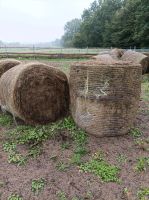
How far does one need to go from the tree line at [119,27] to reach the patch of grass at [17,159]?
3689 centimetres

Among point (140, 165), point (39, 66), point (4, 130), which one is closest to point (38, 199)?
point (140, 165)

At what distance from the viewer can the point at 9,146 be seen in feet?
15.9

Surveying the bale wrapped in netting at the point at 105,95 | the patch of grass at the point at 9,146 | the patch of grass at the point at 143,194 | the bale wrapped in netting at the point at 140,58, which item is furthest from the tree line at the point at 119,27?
the patch of grass at the point at 143,194

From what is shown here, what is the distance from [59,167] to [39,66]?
5.62ft

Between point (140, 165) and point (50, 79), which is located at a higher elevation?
point (50, 79)

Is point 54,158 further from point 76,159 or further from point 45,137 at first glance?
point 45,137

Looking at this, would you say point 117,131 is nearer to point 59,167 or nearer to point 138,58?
point 59,167

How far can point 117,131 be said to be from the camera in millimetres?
5039

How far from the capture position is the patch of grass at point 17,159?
451 cm

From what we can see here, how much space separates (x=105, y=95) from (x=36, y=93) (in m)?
1.16

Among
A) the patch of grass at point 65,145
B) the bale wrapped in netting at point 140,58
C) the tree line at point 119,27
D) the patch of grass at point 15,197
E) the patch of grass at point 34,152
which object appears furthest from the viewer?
the tree line at point 119,27

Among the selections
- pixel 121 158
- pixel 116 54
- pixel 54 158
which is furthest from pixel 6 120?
pixel 116 54

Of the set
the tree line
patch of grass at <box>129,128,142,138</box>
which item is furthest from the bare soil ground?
the tree line

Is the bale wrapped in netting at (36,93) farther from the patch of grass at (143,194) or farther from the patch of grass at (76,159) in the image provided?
the patch of grass at (143,194)
